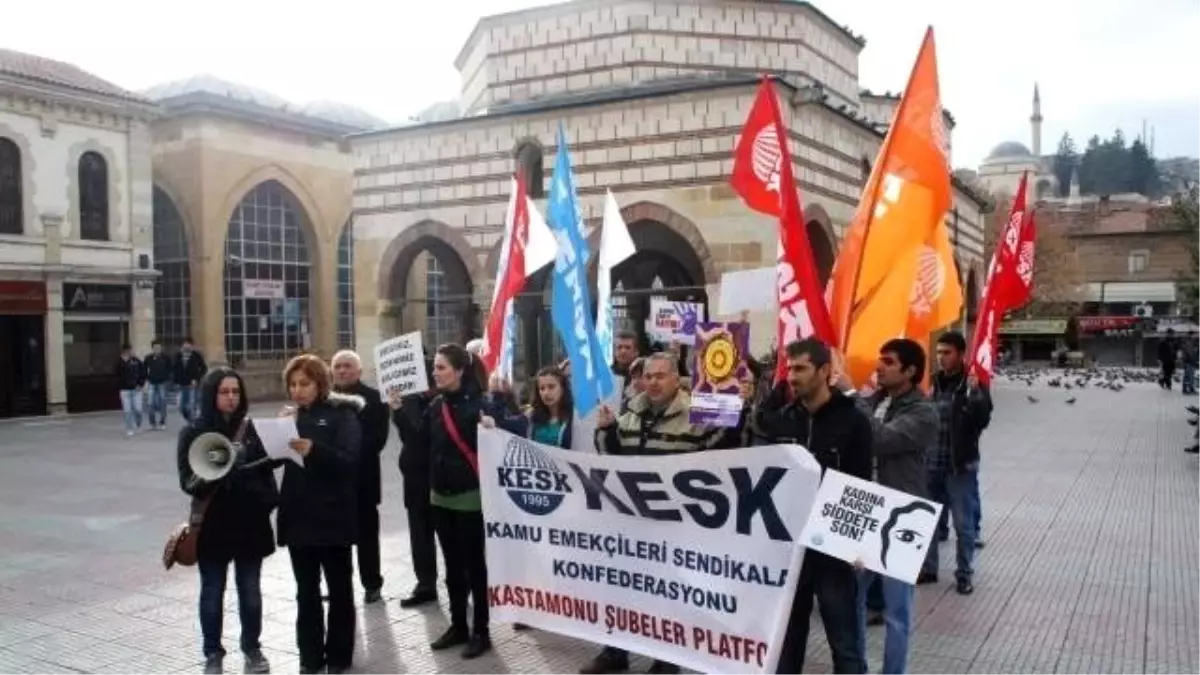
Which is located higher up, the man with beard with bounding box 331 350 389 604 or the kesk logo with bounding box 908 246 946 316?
the kesk logo with bounding box 908 246 946 316

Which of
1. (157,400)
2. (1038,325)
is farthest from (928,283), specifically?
(1038,325)

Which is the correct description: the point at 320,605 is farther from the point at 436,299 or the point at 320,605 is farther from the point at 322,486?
the point at 436,299

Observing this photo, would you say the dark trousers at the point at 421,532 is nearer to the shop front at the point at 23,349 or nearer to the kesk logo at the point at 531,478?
the kesk logo at the point at 531,478

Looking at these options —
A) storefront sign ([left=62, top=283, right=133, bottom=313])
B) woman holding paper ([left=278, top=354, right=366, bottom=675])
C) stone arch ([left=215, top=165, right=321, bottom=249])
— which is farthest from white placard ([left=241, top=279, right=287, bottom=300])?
woman holding paper ([left=278, top=354, right=366, bottom=675])

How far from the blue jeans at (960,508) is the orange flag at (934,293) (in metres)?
1.63

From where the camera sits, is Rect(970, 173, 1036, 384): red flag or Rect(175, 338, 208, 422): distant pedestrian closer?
Rect(970, 173, 1036, 384): red flag

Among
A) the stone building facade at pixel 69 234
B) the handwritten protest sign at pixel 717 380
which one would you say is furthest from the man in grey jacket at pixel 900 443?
the stone building facade at pixel 69 234

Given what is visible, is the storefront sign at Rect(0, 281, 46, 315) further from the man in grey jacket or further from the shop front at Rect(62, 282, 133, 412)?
the man in grey jacket

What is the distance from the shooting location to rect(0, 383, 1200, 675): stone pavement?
6.00m

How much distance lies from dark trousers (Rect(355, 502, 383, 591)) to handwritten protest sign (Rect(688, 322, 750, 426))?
284cm

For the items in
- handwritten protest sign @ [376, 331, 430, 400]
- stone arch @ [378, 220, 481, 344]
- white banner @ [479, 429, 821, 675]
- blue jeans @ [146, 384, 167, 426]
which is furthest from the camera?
blue jeans @ [146, 384, 167, 426]

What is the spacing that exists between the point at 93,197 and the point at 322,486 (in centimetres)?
2394

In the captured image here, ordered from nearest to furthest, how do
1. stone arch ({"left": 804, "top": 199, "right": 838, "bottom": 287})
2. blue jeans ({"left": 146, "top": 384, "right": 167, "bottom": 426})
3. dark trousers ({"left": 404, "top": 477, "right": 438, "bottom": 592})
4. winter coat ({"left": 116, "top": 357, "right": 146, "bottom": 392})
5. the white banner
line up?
the white banner → dark trousers ({"left": 404, "top": 477, "right": 438, "bottom": 592}) → stone arch ({"left": 804, "top": 199, "right": 838, "bottom": 287}) → winter coat ({"left": 116, "top": 357, "right": 146, "bottom": 392}) → blue jeans ({"left": 146, "top": 384, "right": 167, "bottom": 426})

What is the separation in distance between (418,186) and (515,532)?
1568 cm
